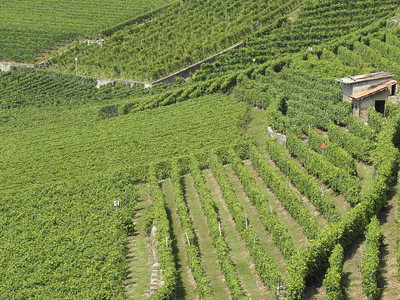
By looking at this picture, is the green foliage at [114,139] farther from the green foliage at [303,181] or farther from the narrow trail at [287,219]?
the narrow trail at [287,219]

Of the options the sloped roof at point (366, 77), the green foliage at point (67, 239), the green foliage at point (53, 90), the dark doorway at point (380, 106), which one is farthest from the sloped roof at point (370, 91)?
the green foliage at point (53, 90)

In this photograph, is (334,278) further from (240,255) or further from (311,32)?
(311,32)

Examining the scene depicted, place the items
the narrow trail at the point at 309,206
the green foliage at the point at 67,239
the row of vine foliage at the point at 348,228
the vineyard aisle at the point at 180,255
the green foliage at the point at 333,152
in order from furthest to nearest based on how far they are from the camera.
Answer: the green foliage at the point at 333,152 < the narrow trail at the point at 309,206 < the green foliage at the point at 67,239 < the vineyard aisle at the point at 180,255 < the row of vine foliage at the point at 348,228

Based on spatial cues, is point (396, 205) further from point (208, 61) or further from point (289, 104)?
point (208, 61)

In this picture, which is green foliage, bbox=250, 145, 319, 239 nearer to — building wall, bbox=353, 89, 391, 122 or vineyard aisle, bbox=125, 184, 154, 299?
building wall, bbox=353, 89, 391, 122

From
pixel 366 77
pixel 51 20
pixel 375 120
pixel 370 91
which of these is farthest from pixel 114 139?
pixel 51 20

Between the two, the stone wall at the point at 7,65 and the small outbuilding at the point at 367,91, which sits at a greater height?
the small outbuilding at the point at 367,91

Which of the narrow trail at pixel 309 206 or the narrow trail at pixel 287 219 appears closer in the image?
the narrow trail at pixel 287 219
